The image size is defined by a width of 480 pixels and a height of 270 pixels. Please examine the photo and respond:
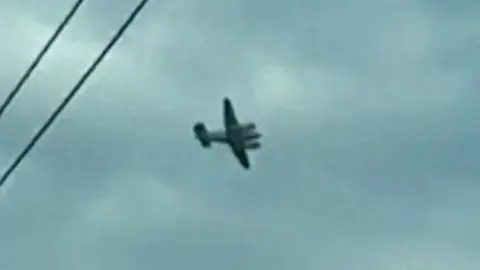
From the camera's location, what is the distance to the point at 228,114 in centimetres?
12756

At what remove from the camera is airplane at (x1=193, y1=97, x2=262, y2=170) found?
122519 mm

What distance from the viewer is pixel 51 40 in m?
17.5

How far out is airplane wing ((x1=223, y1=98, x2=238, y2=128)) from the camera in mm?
125875

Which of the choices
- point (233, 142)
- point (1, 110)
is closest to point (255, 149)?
point (233, 142)

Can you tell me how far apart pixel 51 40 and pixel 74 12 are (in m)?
0.43

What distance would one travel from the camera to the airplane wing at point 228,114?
126 metres

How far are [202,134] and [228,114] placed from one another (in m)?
2.98

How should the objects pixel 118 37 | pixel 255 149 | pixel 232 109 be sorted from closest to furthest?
pixel 118 37 < pixel 255 149 < pixel 232 109

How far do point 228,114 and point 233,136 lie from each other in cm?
367

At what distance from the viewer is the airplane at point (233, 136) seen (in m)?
123

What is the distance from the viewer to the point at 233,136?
124438mm

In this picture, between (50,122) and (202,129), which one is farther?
(202,129)

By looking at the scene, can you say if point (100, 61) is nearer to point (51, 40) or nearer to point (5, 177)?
point (51, 40)

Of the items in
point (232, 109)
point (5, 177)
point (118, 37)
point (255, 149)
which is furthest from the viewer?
point (232, 109)
